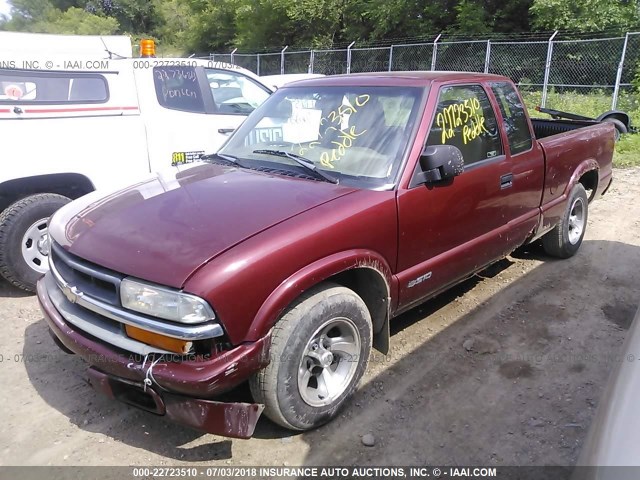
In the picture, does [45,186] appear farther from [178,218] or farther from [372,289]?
[372,289]

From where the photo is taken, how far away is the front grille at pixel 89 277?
2582mm

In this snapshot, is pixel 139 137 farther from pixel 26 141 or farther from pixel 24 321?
pixel 24 321

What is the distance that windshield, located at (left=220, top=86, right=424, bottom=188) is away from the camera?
3332 mm

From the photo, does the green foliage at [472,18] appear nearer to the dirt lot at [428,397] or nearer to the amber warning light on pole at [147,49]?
the amber warning light on pole at [147,49]

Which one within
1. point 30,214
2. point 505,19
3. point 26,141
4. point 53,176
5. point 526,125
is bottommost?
point 30,214

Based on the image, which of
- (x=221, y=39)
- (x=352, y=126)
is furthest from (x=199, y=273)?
(x=221, y=39)

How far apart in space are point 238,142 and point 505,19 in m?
20.2

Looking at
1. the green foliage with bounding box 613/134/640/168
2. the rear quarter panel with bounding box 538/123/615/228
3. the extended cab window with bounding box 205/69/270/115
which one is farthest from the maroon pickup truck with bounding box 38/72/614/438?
the green foliage with bounding box 613/134/640/168

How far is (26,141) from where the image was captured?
446cm

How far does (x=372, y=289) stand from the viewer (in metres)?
3.23

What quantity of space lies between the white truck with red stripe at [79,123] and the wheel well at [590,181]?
3784 mm

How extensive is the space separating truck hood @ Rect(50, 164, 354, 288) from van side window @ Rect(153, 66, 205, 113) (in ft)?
7.59

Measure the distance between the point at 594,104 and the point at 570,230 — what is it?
Answer: 35.4ft

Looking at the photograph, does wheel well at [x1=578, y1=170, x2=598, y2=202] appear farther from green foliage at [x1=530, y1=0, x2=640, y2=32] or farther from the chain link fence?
green foliage at [x1=530, y1=0, x2=640, y2=32]
